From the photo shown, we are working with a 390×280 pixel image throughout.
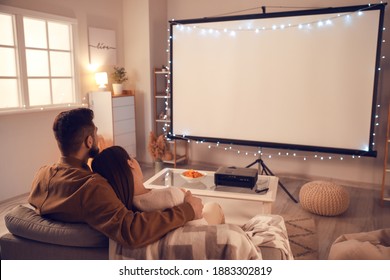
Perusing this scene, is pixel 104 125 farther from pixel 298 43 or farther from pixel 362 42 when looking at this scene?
pixel 362 42

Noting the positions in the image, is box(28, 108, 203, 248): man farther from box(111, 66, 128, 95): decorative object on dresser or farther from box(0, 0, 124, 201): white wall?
box(111, 66, 128, 95): decorative object on dresser

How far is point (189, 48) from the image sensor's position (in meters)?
4.16

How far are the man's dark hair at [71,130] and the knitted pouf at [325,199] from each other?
7.78 feet

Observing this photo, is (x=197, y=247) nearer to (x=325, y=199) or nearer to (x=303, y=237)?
(x=303, y=237)

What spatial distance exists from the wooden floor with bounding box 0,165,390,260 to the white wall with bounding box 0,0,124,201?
236mm

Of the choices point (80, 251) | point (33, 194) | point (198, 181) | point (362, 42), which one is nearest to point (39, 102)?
point (198, 181)

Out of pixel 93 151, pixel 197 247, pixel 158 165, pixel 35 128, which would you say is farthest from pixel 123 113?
pixel 197 247

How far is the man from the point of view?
1.19 m

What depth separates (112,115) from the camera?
4445mm

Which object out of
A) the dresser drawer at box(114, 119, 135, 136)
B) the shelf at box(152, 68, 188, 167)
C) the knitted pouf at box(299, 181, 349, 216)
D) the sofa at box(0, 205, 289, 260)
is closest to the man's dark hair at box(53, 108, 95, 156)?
the sofa at box(0, 205, 289, 260)

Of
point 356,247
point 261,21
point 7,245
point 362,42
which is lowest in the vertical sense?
point 356,247

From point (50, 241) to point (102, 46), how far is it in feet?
12.2

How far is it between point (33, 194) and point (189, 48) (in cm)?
310

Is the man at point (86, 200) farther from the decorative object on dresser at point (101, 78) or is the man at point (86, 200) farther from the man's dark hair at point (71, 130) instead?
the decorative object on dresser at point (101, 78)
